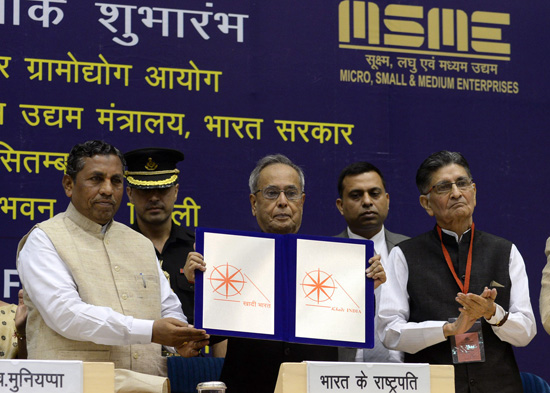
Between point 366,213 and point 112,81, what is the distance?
1.57 metres

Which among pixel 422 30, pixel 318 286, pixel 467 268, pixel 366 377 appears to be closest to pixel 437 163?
pixel 467 268

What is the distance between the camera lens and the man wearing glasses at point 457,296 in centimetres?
361

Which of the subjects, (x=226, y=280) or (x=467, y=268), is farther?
(x=467, y=268)

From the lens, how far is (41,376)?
8.60ft

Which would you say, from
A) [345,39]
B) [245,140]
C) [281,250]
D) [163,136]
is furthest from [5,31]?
[281,250]

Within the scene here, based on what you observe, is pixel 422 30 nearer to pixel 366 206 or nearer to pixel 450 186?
pixel 366 206

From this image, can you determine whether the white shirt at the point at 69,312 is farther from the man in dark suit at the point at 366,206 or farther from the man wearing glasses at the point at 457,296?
the man in dark suit at the point at 366,206

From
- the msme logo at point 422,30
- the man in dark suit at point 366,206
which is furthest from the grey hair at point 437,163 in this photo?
the msme logo at point 422,30

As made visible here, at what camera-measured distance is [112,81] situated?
516 centimetres

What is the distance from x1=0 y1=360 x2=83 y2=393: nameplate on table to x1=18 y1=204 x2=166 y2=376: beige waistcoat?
29.7 inches

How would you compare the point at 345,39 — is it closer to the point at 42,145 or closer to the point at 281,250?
the point at 42,145

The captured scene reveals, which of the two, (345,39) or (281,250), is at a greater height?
(345,39)

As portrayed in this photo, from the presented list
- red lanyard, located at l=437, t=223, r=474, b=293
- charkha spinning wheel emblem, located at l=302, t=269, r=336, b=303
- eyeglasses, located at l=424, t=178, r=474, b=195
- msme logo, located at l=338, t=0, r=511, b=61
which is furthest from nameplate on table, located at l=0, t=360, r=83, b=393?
msme logo, located at l=338, t=0, r=511, b=61

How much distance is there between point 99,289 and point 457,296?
1.31 metres
